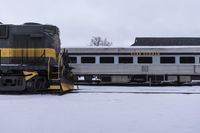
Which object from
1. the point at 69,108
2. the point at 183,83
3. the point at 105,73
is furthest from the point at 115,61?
the point at 69,108

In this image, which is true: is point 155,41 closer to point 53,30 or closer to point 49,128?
point 53,30

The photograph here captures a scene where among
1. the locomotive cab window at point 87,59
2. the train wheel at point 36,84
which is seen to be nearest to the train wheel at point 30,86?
the train wheel at point 36,84

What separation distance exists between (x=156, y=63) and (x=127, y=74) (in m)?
2.42

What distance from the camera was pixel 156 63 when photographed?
24.5 m

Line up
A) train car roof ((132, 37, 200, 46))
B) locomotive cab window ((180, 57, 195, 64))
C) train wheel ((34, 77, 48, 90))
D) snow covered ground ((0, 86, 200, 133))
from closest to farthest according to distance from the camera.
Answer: snow covered ground ((0, 86, 200, 133)) → train wheel ((34, 77, 48, 90)) → locomotive cab window ((180, 57, 195, 64)) → train car roof ((132, 37, 200, 46))

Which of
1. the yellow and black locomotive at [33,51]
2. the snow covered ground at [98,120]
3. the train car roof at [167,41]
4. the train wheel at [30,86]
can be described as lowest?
the snow covered ground at [98,120]

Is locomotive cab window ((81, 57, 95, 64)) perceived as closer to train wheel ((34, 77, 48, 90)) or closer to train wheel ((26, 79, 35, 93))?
train wheel ((34, 77, 48, 90))

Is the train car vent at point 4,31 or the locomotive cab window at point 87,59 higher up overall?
the train car vent at point 4,31

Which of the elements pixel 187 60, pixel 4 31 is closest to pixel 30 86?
pixel 4 31

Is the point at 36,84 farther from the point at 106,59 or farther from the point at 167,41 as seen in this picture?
the point at 167,41

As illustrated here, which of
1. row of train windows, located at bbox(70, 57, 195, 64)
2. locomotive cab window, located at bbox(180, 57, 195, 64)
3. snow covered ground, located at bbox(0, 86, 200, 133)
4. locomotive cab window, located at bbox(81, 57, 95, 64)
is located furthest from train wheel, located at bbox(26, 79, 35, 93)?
locomotive cab window, located at bbox(180, 57, 195, 64)

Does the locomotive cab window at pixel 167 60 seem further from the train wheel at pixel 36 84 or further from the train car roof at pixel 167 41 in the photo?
the train car roof at pixel 167 41

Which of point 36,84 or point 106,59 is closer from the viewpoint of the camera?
point 36,84

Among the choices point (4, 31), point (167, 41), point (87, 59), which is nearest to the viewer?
point (4, 31)
